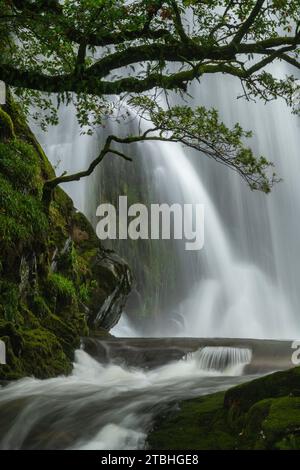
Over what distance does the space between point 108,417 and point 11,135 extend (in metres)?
6.07

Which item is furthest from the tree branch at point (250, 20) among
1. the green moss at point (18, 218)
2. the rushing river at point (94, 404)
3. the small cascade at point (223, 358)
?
the small cascade at point (223, 358)

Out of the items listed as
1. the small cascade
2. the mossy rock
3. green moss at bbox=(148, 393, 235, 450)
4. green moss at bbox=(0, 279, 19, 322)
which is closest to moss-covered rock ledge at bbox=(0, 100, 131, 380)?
green moss at bbox=(0, 279, 19, 322)

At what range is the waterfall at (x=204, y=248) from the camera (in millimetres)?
21359

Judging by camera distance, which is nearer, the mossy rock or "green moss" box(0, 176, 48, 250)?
the mossy rock

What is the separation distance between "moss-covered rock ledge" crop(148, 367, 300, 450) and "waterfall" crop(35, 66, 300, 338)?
14.4m

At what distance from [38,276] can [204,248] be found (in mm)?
14341

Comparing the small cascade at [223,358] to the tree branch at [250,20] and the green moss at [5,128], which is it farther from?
the tree branch at [250,20]

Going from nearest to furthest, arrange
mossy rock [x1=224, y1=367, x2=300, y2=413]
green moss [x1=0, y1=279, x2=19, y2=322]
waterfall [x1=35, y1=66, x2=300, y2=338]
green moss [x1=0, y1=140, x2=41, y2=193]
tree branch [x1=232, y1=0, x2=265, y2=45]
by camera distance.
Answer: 1. mossy rock [x1=224, y1=367, x2=300, y2=413]
2. tree branch [x1=232, y1=0, x2=265, y2=45]
3. green moss [x1=0, y1=279, x2=19, y2=322]
4. green moss [x1=0, y1=140, x2=41, y2=193]
5. waterfall [x1=35, y1=66, x2=300, y2=338]

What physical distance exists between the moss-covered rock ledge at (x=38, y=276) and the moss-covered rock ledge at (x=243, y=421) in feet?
11.8

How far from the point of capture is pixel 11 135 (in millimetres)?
10016

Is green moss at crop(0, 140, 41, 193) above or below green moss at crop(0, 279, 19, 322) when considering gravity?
above

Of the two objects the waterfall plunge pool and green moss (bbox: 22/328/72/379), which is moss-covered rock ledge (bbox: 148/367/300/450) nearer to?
the waterfall plunge pool

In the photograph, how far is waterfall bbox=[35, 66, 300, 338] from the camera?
70.1ft
